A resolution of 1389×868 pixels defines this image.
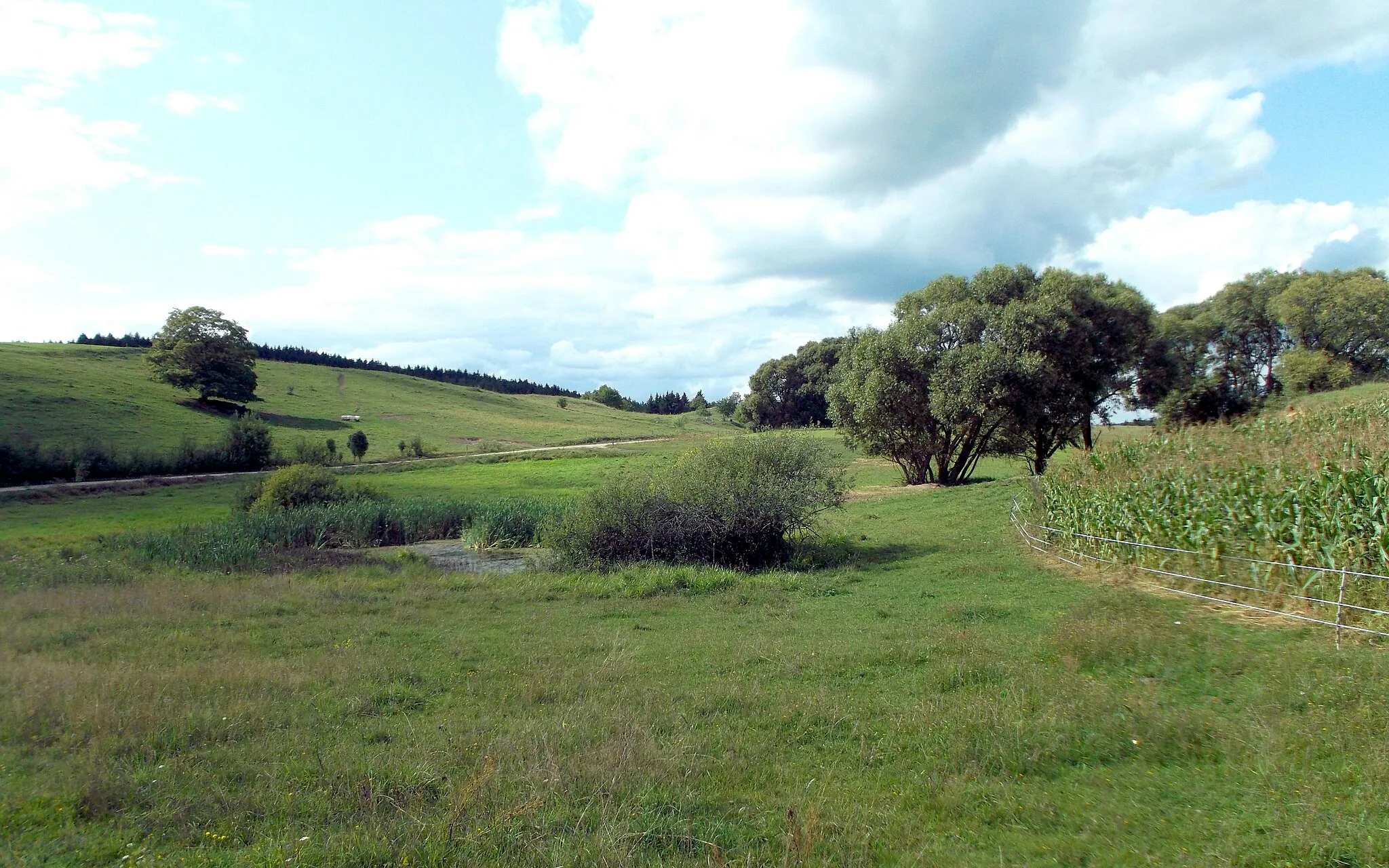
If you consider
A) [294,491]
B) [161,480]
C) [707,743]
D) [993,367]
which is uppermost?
[993,367]

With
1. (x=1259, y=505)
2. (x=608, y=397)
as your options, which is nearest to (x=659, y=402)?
(x=608, y=397)

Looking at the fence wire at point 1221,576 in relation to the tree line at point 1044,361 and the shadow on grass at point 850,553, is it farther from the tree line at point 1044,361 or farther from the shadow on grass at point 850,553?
the tree line at point 1044,361

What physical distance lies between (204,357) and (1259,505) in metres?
96.3

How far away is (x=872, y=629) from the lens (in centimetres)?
1330

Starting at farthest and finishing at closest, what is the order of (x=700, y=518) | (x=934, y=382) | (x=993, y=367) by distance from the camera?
(x=934, y=382) → (x=993, y=367) → (x=700, y=518)

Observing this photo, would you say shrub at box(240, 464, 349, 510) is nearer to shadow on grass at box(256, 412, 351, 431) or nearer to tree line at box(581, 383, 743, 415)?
shadow on grass at box(256, 412, 351, 431)

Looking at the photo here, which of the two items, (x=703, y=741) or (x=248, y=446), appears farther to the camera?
(x=248, y=446)

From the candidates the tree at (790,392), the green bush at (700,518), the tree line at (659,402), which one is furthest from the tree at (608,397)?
the green bush at (700,518)

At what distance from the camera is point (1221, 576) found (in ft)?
44.3

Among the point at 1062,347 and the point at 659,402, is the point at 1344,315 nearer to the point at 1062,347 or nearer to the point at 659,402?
the point at 1062,347

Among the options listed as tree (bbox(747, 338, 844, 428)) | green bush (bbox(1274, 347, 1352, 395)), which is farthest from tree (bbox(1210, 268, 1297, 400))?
tree (bbox(747, 338, 844, 428))

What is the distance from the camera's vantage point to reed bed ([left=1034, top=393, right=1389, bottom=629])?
1135cm

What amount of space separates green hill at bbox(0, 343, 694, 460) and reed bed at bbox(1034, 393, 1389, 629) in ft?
213

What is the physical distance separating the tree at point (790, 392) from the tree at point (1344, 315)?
160ft
